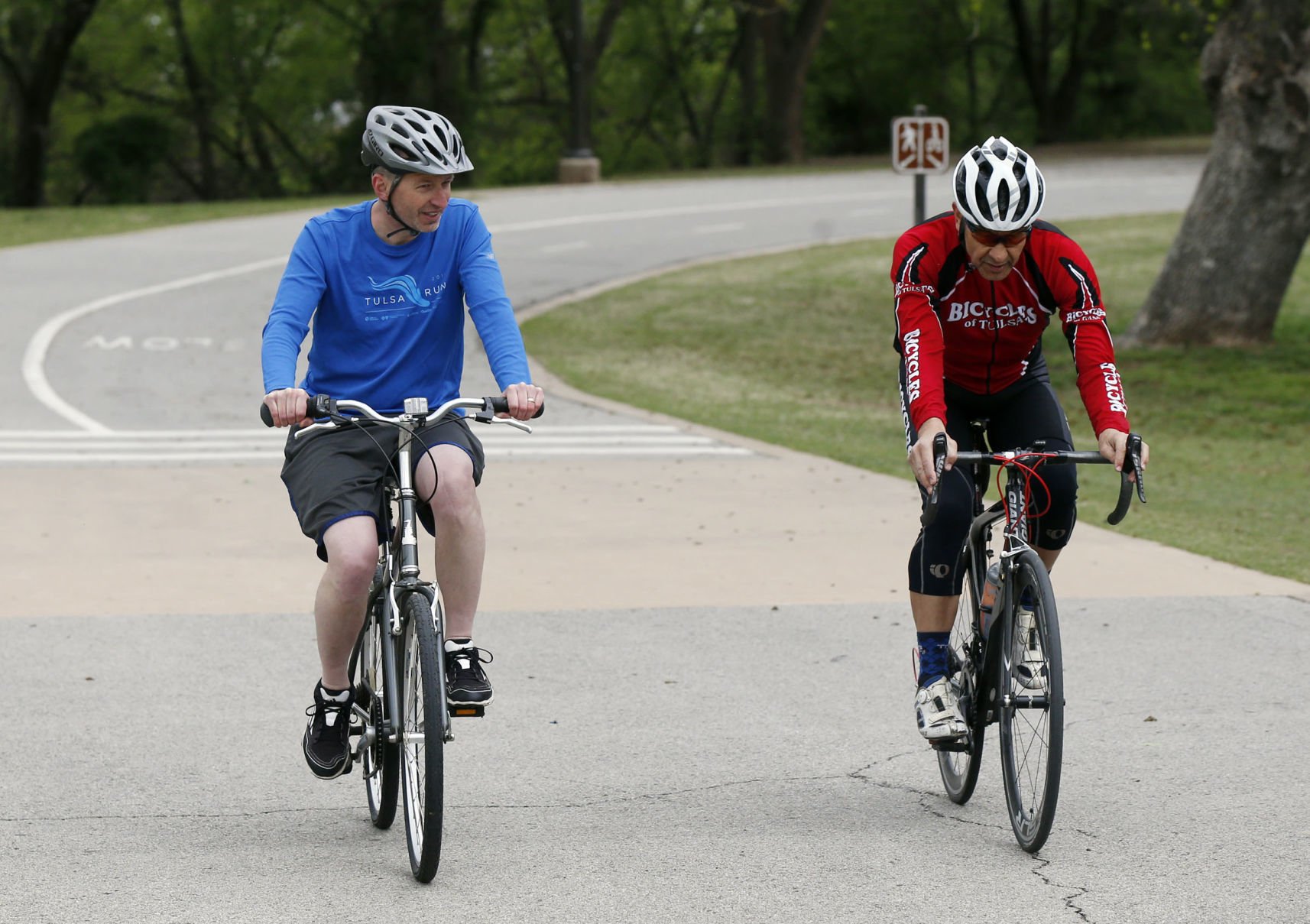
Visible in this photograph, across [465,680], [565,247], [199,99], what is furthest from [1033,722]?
[199,99]

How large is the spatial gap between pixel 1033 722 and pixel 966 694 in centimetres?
37

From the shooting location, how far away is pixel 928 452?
4953 millimetres

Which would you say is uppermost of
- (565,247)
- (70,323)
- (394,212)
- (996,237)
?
(394,212)

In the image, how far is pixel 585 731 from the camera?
606 centimetres

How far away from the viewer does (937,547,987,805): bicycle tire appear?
5203 millimetres

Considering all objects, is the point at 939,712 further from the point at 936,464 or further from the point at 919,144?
the point at 919,144

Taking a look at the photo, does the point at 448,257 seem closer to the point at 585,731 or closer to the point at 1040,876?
the point at 585,731

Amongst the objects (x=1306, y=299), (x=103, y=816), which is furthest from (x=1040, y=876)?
(x=1306, y=299)

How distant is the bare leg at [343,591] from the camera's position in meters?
4.77

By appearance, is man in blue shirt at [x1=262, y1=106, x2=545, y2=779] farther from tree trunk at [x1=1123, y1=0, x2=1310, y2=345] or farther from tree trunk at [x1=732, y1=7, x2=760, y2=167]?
tree trunk at [x1=732, y1=7, x2=760, y2=167]

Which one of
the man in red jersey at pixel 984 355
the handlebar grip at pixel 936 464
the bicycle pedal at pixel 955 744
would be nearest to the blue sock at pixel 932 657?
the man in red jersey at pixel 984 355

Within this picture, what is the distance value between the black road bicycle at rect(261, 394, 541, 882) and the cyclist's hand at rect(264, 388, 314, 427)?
0.02 metres

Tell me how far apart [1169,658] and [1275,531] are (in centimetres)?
322

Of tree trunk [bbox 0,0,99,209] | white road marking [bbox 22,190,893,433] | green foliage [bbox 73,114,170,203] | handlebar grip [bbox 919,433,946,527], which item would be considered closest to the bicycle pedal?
handlebar grip [bbox 919,433,946,527]
